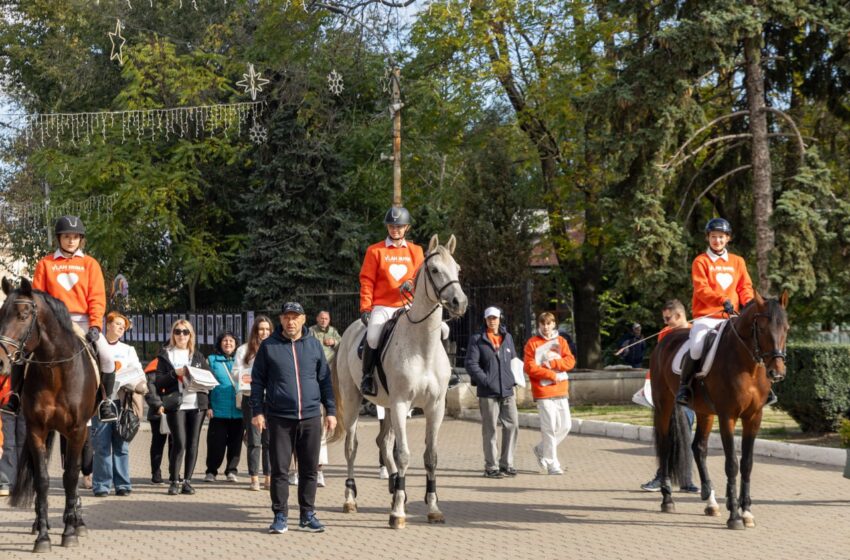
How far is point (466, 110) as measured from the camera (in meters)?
31.2

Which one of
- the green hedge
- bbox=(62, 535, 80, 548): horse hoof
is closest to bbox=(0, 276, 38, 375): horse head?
bbox=(62, 535, 80, 548): horse hoof

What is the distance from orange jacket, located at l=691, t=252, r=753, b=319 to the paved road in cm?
207

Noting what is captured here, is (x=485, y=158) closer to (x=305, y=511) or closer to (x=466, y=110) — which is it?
(x=466, y=110)

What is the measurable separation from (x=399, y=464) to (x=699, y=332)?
3246 mm

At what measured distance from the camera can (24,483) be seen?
10.8 metres

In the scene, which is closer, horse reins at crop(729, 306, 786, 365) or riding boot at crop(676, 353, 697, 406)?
horse reins at crop(729, 306, 786, 365)

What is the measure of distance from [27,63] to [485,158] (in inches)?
910

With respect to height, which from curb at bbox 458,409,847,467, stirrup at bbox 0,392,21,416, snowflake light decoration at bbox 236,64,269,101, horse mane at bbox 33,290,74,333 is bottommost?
curb at bbox 458,409,847,467

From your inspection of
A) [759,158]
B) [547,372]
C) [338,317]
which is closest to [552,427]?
[547,372]

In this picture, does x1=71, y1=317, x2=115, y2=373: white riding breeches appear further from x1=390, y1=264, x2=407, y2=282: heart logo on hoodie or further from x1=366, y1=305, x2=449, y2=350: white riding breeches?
x1=390, y1=264, x2=407, y2=282: heart logo on hoodie

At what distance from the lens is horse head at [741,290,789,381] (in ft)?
34.8

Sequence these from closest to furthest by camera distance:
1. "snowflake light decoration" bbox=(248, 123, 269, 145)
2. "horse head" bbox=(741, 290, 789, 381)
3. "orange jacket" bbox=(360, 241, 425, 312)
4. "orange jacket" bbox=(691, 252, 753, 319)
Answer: "horse head" bbox=(741, 290, 789, 381)
"orange jacket" bbox=(691, 252, 753, 319)
"orange jacket" bbox=(360, 241, 425, 312)
"snowflake light decoration" bbox=(248, 123, 269, 145)

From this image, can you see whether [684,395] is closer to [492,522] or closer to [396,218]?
[492,522]

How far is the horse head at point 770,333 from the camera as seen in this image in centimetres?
1060
